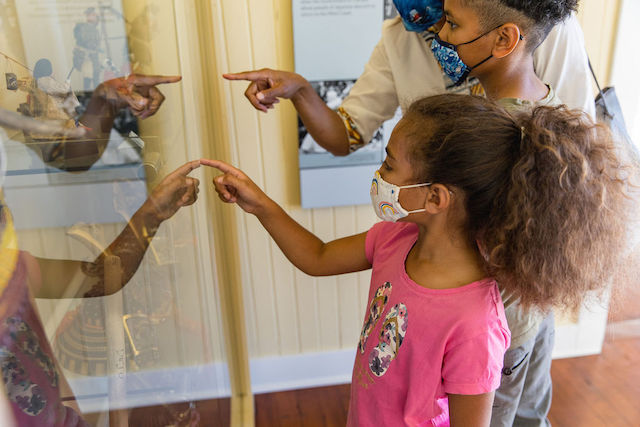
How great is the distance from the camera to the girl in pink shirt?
0.83m

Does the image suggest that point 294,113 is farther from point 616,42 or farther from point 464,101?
point 616,42

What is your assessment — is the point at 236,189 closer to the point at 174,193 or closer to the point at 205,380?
the point at 174,193

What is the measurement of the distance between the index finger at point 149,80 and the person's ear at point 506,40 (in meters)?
0.63

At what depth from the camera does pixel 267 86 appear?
4.11ft

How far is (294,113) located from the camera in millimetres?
1842

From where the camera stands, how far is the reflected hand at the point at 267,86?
1.19 meters


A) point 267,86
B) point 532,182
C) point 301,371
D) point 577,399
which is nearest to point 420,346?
point 532,182

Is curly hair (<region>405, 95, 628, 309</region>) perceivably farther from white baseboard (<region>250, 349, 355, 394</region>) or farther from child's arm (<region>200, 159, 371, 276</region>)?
white baseboard (<region>250, 349, 355, 394</region>)

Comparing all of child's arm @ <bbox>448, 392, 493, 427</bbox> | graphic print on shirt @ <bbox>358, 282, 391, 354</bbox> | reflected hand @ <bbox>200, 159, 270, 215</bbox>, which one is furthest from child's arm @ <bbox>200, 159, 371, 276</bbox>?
child's arm @ <bbox>448, 392, 493, 427</bbox>

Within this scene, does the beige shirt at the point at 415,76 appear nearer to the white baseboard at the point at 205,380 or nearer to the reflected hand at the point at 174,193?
the reflected hand at the point at 174,193

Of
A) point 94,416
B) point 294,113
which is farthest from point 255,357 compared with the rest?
point 94,416

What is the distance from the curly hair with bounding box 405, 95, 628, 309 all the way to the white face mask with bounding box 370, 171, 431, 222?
49 mm

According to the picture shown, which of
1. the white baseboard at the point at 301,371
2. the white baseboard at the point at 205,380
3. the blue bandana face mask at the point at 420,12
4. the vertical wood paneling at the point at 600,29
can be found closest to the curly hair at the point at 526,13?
the blue bandana face mask at the point at 420,12

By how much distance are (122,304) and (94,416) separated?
161 millimetres
